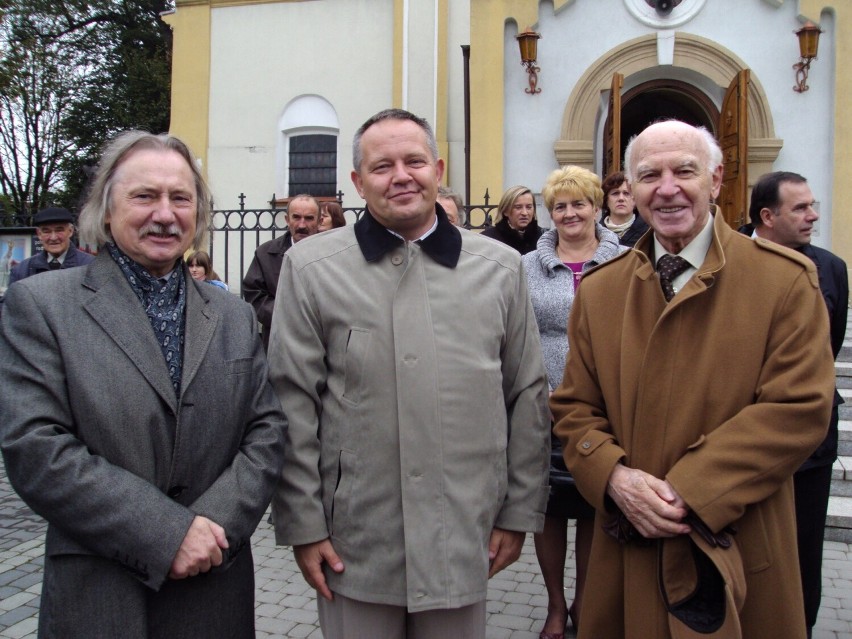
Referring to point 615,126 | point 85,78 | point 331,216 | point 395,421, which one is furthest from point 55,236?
point 85,78

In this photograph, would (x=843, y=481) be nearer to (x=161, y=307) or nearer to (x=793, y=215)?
(x=793, y=215)

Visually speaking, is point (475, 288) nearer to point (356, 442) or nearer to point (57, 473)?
point (356, 442)

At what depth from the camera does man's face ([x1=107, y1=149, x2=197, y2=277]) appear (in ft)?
6.91

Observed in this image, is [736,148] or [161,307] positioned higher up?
[736,148]

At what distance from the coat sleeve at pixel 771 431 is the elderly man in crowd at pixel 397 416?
54 cm

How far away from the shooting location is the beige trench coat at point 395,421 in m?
2.19

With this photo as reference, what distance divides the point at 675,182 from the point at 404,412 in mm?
1015

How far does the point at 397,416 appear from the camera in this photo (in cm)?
219

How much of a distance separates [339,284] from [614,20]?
30.8 feet

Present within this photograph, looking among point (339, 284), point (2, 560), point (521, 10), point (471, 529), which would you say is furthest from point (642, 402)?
point (521, 10)

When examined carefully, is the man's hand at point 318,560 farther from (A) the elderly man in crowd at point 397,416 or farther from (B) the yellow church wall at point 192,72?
(B) the yellow church wall at point 192,72

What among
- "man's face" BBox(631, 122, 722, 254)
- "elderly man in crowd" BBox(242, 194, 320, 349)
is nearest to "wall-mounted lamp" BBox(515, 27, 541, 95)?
"elderly man in crowd" BBox(242, 194, 320, 349)

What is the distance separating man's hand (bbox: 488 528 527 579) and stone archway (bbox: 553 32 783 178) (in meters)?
A: 8.55

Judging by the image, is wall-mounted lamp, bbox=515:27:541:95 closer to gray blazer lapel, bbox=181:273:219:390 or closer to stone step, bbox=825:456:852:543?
stone step, bbox=825:456:852:543
